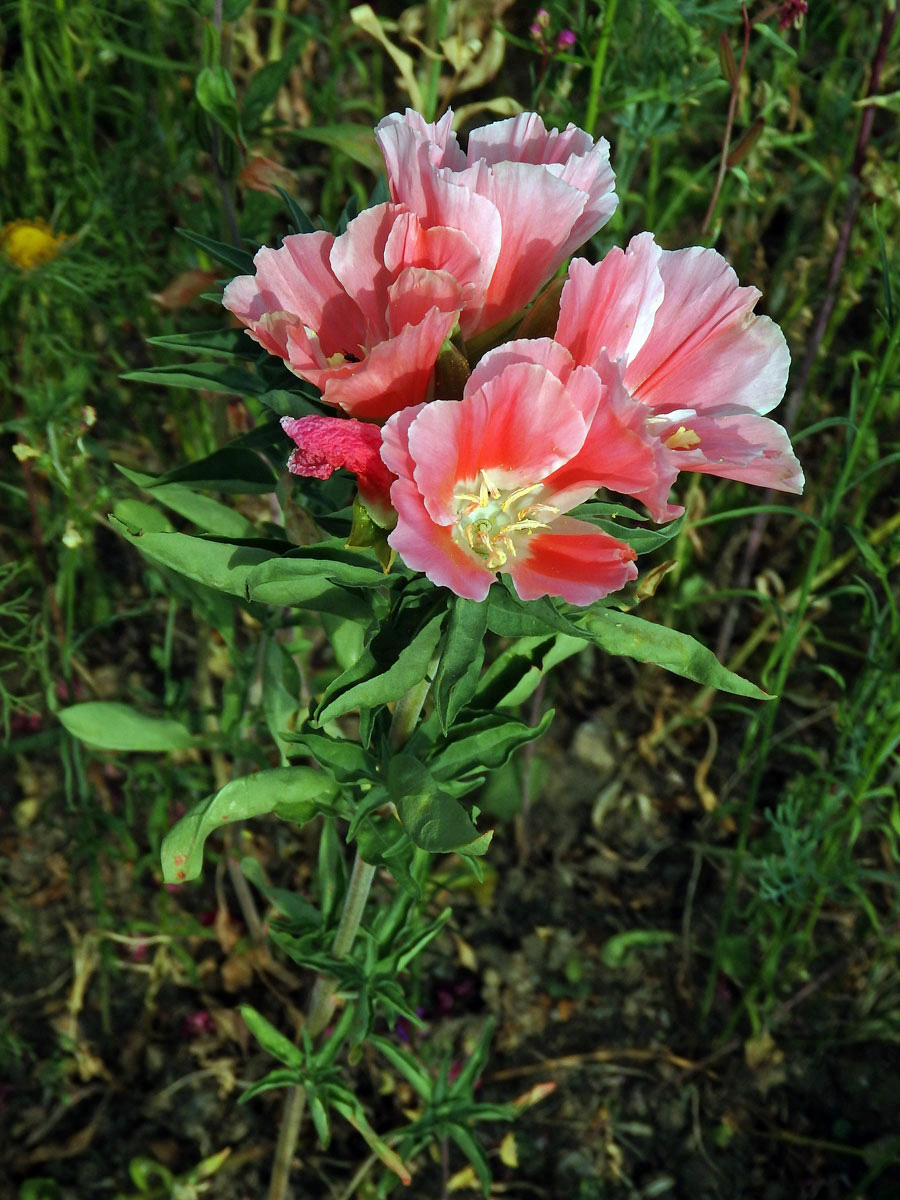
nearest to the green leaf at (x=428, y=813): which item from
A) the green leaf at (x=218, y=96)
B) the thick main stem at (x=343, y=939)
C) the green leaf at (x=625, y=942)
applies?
the thick main stem at (x=343, y=939)

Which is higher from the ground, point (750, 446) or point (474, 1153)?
point (750, 446)

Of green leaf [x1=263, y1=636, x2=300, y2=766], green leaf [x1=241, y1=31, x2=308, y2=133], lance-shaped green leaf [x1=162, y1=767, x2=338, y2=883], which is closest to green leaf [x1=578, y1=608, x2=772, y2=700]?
lance-shaped green leaf [x1=162, y1=767, x2=338, y2=883]

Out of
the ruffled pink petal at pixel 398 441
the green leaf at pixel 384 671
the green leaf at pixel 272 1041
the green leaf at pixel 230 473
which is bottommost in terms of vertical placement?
the green leaf at pixel 272 1041

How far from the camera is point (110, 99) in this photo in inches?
76.2

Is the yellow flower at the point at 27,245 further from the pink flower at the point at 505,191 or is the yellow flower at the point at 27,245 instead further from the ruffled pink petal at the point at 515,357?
the ruffled pink petal at the point at 515,357

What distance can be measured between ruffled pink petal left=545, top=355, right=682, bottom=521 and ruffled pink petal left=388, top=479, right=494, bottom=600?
0.34 ft

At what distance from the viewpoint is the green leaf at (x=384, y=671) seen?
2.69 ft

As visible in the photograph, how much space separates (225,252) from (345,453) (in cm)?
29

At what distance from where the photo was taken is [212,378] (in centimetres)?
92

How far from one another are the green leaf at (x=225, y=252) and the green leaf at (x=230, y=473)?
170 mm

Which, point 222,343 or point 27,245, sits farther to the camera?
point 27,245

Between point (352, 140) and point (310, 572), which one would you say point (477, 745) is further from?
point (352, 140)

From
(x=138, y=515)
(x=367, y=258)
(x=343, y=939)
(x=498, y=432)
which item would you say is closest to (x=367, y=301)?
(x=367, y=258)

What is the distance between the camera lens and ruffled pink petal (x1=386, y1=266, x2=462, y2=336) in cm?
70
